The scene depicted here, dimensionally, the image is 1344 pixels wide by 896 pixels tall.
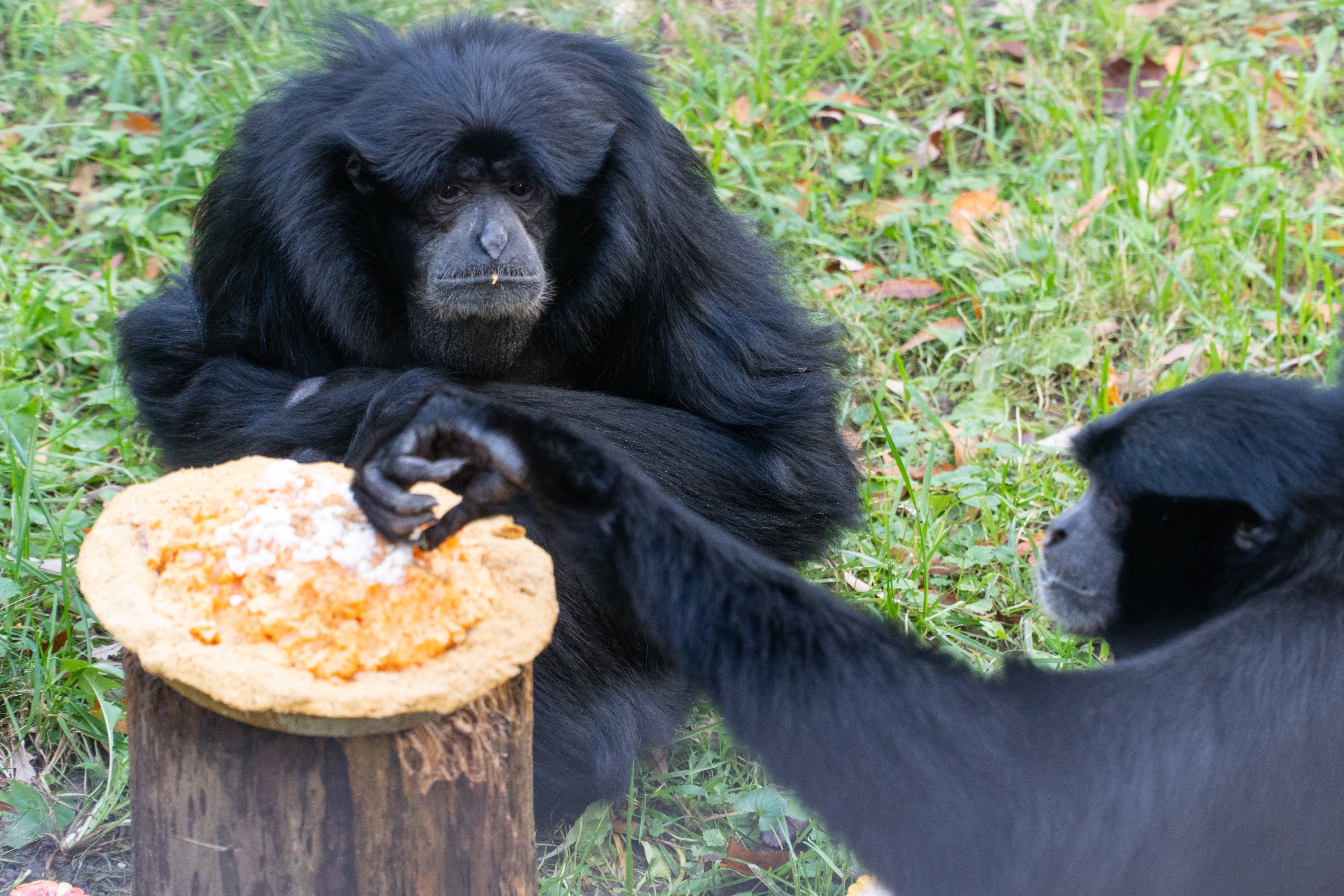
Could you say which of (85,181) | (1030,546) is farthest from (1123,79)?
(85,181)

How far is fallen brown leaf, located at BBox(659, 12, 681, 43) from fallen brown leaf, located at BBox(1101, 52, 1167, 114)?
8.32 ft

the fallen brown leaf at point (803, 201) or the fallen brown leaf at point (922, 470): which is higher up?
the fallen brown leaf at point (803, 201)

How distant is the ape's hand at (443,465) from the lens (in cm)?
299

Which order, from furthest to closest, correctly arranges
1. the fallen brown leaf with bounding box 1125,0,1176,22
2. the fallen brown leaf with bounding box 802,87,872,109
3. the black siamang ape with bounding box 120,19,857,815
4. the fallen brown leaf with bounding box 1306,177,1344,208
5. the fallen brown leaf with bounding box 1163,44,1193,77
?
1. the fallen brown leaf with bounding box 1125,0,1176,22
2. the fallen brown leaf with bounding box 1163,44,1193,77
3. the fallen brown leaf with bounding box 802,87,872,109
4. the fallen brown leaf with bounding box 1306,177,1344,208
5. the black siamang ape with bounding box 120,19,857,815

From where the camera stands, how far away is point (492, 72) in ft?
14.4

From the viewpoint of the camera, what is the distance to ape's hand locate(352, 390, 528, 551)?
2.99 meters

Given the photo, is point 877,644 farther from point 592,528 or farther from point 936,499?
point 936,499

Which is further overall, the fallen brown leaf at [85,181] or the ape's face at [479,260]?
the fallen brown leaf at [85,181]

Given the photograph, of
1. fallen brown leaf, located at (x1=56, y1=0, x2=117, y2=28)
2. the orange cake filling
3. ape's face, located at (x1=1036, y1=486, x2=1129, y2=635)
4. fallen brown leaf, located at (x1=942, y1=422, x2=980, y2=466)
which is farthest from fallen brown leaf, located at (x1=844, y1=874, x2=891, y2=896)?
fallen brown leaf, located at (x1=56, y1=0, x2=117, y2=28)

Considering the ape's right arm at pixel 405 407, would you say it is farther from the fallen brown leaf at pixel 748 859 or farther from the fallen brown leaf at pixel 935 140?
the fallen brown leaf at pixel 935 140

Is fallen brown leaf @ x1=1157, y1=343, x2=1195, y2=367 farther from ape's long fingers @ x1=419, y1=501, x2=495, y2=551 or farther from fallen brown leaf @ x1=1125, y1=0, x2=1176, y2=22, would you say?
ape's long fingers @ x1=419, y1=501, x2=495, y2=551

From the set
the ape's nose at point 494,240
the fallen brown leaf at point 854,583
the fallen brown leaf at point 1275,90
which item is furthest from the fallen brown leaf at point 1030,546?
the fallen brown leaf at point 1275,90

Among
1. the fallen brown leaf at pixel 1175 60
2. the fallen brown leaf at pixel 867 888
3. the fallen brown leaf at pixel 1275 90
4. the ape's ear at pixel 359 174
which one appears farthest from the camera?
the fallen brown leaf at pixel 1175 60

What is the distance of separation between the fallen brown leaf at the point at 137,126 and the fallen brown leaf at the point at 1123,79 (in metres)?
5.44
